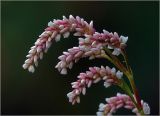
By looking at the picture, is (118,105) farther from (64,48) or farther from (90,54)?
(64,48)

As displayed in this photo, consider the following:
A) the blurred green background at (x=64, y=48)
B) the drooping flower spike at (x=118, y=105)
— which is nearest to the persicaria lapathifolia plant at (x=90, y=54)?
the drooping flower spike at (x=118, y=105)

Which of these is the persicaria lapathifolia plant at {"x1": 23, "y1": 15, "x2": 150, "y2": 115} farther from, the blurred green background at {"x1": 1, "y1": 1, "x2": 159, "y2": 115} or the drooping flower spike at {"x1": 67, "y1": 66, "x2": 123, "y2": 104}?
the blurred green background at {"x1": 1, "y1": 1, "x2": 159, "y2": 115}

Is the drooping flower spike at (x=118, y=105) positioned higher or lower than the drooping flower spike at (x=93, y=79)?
lower

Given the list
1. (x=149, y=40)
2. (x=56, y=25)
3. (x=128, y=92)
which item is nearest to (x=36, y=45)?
(x=56, y=25)

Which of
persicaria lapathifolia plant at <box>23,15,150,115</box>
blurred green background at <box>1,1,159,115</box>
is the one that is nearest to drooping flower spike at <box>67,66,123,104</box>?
persicaria lapathifolia plant at <box>23,15,150,115</box>

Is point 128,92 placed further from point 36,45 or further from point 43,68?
point 43,68

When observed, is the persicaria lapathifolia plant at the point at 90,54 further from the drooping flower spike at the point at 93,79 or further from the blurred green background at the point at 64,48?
the blurred green background at the point at 64,48
